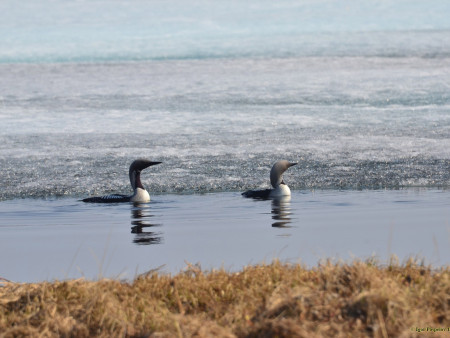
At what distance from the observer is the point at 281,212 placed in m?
9.30

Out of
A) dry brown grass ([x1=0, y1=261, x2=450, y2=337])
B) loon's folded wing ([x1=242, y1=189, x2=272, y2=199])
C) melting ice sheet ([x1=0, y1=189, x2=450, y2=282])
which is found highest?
dry brown grass ([x1=0, y1=261, x2=450, y2=337])

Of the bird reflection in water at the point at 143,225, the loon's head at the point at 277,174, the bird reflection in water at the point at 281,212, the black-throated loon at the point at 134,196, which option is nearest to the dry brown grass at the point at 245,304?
the bird reflection in water at the point at 143,225

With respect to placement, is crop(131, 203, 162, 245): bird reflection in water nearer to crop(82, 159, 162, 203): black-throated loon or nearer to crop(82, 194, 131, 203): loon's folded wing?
crop(82, 159, 162, 203): black-throated loon

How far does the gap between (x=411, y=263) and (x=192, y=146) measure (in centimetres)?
933

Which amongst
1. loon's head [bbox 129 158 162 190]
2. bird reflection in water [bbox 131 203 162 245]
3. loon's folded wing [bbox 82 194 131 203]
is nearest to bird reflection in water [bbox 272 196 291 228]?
bird reflection in water [bbox 131 203 162 245]

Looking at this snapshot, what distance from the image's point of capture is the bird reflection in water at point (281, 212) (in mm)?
8405

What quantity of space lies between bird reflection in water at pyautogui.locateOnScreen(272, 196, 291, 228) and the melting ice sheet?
12 mm

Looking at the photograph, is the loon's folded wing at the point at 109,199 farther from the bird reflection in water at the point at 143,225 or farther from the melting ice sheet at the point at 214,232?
the bird reflection in water at the point at 143,225

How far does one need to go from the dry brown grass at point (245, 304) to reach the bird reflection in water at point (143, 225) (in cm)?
239

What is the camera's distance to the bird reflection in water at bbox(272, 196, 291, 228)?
27.6 ft

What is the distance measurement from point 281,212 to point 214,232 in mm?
1590

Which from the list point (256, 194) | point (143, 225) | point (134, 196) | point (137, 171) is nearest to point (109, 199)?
point (134, 196)

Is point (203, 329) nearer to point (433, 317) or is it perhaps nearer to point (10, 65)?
point (433, 317)

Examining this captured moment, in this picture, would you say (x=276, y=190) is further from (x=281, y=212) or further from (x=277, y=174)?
(x=281, y=212)
